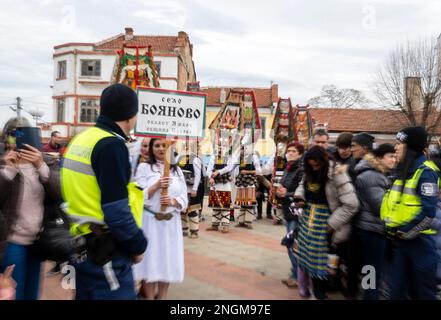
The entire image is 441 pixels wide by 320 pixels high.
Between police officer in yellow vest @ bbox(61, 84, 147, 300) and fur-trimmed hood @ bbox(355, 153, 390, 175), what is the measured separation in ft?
8.90

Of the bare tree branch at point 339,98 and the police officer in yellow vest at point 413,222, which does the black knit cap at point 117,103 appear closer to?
the police officer in yellow vest at point 413,222

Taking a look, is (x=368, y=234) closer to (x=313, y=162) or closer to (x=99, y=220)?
(x=313, y=162)

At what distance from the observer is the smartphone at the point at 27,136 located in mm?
2979

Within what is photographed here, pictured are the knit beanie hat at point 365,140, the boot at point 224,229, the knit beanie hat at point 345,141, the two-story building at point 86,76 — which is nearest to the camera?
the knit beanie hat at point 365,140

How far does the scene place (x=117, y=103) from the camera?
2.45 meters

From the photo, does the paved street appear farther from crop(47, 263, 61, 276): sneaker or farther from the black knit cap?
the black knit cap

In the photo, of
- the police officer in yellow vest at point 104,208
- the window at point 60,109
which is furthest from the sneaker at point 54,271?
the window at point 60,109

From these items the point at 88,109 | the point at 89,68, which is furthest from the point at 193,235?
the point at 89,68

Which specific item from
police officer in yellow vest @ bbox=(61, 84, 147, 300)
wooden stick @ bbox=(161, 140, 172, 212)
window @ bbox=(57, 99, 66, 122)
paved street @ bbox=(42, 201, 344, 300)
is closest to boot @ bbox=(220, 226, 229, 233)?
paved street @ bbox=(42, 201, 344, 300)

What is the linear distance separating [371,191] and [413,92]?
72.7ft

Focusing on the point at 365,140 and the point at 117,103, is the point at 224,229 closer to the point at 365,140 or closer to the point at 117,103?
the point at 365,140

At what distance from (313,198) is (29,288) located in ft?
9.36

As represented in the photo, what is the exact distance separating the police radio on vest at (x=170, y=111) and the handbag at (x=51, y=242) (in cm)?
147
